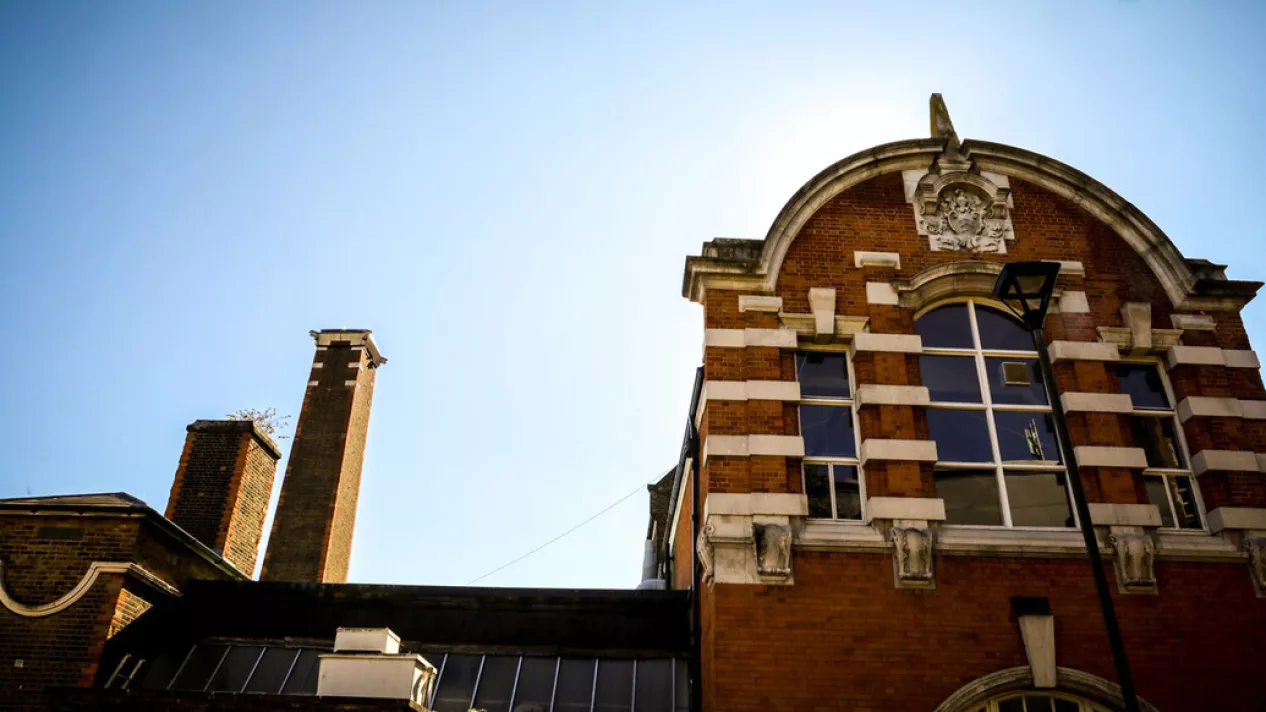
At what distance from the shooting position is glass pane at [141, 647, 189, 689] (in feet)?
37.6

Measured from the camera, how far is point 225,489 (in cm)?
1761

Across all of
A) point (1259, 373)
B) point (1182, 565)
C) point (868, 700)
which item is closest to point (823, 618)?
point (868, 700)

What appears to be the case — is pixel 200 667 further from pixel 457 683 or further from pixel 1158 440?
pixel 1158 440

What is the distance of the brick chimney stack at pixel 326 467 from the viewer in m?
21.5

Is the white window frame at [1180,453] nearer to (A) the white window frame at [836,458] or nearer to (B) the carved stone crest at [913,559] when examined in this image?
(B) the carved stone crest at [913,559]

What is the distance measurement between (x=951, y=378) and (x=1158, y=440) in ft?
9.05

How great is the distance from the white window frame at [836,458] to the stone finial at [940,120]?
14.2 feet

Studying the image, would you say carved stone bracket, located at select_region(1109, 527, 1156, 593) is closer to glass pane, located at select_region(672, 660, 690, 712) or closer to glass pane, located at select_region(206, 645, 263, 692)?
glass pane, located at select_region(672, 660, 690, 712)

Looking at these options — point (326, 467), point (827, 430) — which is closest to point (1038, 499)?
point (827, 430)

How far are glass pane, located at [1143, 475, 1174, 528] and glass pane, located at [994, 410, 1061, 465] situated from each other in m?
1.16

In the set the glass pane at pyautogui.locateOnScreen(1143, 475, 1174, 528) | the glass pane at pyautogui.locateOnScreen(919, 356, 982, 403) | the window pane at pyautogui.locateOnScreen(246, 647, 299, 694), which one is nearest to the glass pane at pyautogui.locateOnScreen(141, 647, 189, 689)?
the window pane at pyautogui.locateOnScreen(246, 647, 299, 694)

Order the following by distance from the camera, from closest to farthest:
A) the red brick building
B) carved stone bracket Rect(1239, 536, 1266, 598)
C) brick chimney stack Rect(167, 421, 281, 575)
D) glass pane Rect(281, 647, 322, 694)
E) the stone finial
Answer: the red brick building → carved stone bracket Rect(1239, 536, 1266, 598) → glass pane Rect(281, 647, 322, 694) → the stone finial → brick chimney stack Rect(167, 421, 281, 575)

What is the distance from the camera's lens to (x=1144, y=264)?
12.7 meters

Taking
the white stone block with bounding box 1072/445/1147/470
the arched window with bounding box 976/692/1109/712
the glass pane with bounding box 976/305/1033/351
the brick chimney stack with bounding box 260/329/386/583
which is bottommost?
the arched window with bounding box 976/692/1109/712
